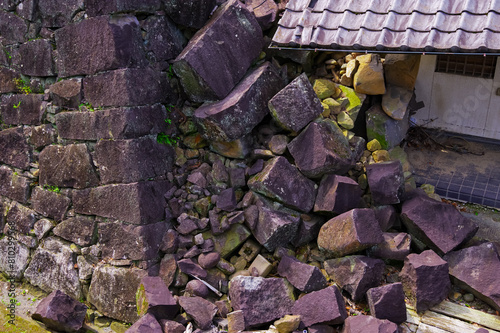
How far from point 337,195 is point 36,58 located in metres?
3.76

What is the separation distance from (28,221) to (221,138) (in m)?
2.80

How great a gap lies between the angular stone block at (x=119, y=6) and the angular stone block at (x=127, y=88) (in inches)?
22.4

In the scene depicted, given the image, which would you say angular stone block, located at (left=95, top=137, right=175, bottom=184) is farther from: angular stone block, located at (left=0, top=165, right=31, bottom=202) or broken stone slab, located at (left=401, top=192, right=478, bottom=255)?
broken stone slab, located at (left=401, top=192, right=478, bottom=255)

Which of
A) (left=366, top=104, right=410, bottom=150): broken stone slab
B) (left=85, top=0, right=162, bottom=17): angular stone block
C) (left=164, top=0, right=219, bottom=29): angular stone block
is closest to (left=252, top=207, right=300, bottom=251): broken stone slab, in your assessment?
(left=366, top=104, right=410, bottom=150): broken stone slab

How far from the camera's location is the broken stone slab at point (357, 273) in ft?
14.5

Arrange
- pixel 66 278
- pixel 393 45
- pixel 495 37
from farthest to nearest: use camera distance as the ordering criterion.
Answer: pixel 66 278
pixel 393 45
pixel 495 37

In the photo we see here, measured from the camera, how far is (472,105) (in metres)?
Result: 6.26

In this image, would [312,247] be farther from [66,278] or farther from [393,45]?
[66,278]

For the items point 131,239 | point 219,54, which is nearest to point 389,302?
point 131,239

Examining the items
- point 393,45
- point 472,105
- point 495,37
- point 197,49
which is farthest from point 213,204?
point 472,105

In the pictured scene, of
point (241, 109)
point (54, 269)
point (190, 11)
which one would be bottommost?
point (54, 269)

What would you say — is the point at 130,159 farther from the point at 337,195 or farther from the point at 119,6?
the point at 337,195

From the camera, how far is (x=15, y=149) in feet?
20.3

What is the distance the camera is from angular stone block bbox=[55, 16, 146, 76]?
472 centimetres
